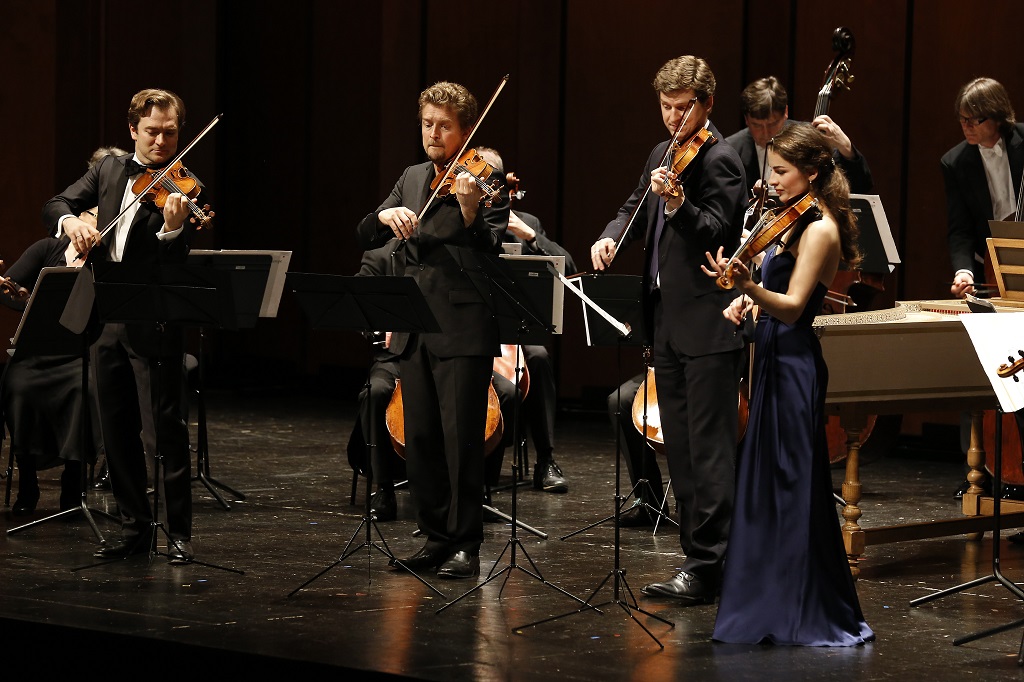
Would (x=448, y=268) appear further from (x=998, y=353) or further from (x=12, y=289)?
(x=12, y=289)

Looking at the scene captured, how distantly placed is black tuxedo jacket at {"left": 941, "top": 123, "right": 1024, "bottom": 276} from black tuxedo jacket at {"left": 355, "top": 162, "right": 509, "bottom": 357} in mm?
2470

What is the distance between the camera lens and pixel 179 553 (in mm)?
4762

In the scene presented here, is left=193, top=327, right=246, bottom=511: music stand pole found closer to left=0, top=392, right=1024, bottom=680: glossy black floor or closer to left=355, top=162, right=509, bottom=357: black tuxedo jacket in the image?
left=0, top=392, right=1024, bottom=680: glossy black floor

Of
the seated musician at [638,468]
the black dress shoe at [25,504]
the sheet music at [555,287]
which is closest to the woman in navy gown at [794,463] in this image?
the sheet music at [555,287]

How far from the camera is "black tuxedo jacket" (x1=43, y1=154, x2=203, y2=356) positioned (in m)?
4.76

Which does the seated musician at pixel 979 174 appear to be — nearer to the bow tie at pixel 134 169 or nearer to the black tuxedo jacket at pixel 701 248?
the black tuxedo jacket at pixel 701 248

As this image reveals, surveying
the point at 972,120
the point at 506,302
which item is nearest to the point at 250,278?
the point at 506,302

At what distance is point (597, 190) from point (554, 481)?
2.68m

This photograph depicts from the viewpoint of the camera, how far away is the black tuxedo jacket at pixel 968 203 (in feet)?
19.9

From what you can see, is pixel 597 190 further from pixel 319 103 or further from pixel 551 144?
pixel 319 103

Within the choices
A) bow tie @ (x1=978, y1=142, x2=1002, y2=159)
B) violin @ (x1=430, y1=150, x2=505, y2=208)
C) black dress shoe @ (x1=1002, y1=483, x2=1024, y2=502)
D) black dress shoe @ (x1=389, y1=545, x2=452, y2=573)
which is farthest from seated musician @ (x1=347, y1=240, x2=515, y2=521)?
bow tie @ (x1=978, y1=142, x2=1002, y2=159)

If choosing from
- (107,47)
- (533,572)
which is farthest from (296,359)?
(533,572)

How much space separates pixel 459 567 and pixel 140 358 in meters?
1.29

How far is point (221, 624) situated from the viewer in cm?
398
